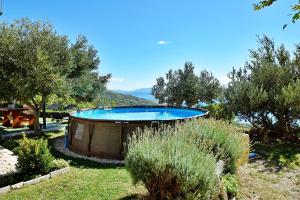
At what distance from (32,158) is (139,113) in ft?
43.2

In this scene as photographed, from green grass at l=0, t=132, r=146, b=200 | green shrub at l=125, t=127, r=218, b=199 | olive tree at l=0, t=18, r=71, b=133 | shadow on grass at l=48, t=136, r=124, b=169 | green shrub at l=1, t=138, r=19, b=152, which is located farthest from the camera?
olive tree at l=0, t=18, r=71, b=133

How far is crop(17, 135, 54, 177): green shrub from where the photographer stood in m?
9.89

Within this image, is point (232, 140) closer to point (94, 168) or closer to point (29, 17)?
point (94, 168)

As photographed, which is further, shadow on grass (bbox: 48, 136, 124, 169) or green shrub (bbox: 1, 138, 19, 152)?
green shrub (bbox: 1, 138, 19, 152)

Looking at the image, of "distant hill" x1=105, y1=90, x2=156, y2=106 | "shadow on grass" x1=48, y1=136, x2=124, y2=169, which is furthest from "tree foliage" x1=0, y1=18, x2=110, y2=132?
"distant hill" x1=105, y1=90, x2=156, y2=106

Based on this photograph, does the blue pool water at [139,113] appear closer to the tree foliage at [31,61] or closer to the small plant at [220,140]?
the tree foliage at [31,61]

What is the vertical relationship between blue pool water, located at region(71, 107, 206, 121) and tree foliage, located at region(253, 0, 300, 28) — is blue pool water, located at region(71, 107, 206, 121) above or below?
below

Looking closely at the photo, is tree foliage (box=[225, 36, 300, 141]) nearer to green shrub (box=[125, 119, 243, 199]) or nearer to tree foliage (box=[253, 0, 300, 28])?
green shrub (box=[125, 119, 243, 199])

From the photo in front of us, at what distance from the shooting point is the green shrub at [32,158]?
9.89 m

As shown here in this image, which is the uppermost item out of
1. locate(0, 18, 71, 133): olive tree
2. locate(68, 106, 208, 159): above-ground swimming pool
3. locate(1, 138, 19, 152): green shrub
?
locate(0, 18, 71, 133): olive tree

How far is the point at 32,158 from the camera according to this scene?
995cm

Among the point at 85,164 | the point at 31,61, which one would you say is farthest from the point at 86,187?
the point at 31,61

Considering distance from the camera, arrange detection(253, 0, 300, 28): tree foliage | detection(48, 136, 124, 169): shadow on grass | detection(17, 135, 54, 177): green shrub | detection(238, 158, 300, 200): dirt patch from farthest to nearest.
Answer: detection(48, 136, 124, 169): shadow on grass < detection(17, 135, 54, 177): green shrub < detection(238, 158, 300, 200): dirt patch < detection(253, 0, 300, 28): tree foliage

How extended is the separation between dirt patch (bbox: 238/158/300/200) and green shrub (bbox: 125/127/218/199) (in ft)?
9.76
